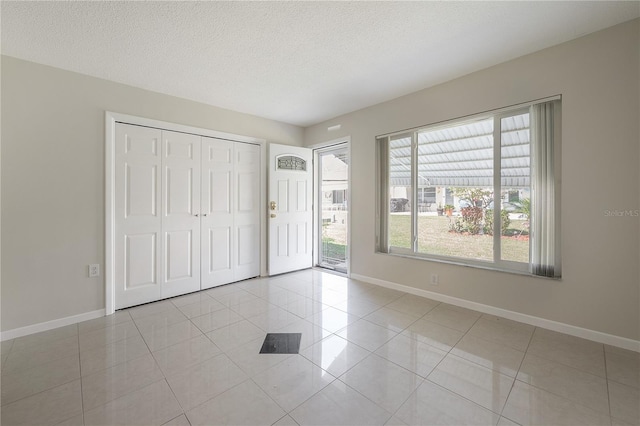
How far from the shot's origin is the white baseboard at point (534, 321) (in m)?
2.08

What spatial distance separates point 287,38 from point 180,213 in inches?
94.5

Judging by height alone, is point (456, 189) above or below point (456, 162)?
below

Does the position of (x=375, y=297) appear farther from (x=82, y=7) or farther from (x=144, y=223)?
(x=82, y=7)

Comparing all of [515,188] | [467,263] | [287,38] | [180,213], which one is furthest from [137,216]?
[515,188]

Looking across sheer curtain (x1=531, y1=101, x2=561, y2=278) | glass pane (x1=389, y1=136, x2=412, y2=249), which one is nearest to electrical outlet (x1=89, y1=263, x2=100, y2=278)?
glass pane (x1=389, y1=136, x2=412, y2=249)

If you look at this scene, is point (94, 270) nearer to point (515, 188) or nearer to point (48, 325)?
point (48, 325)

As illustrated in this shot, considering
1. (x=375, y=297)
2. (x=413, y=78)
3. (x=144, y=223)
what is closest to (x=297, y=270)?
(x=375, y=297)

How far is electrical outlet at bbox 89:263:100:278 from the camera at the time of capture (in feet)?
9.03

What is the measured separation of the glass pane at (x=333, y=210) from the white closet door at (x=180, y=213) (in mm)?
2121

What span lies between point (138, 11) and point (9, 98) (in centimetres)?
161

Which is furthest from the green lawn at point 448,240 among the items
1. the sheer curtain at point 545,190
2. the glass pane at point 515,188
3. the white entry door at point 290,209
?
the white entry door at point 290,209

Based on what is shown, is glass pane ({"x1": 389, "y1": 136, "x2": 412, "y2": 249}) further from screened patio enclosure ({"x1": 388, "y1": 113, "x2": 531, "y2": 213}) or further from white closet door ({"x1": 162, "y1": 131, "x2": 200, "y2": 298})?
white closet door ({"x1": 162, "y1": 131, "x2": 200, "y2": 298})

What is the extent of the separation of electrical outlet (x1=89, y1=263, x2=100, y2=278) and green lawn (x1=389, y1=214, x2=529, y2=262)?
11.3 ft

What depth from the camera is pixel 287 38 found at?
2.18 meters
